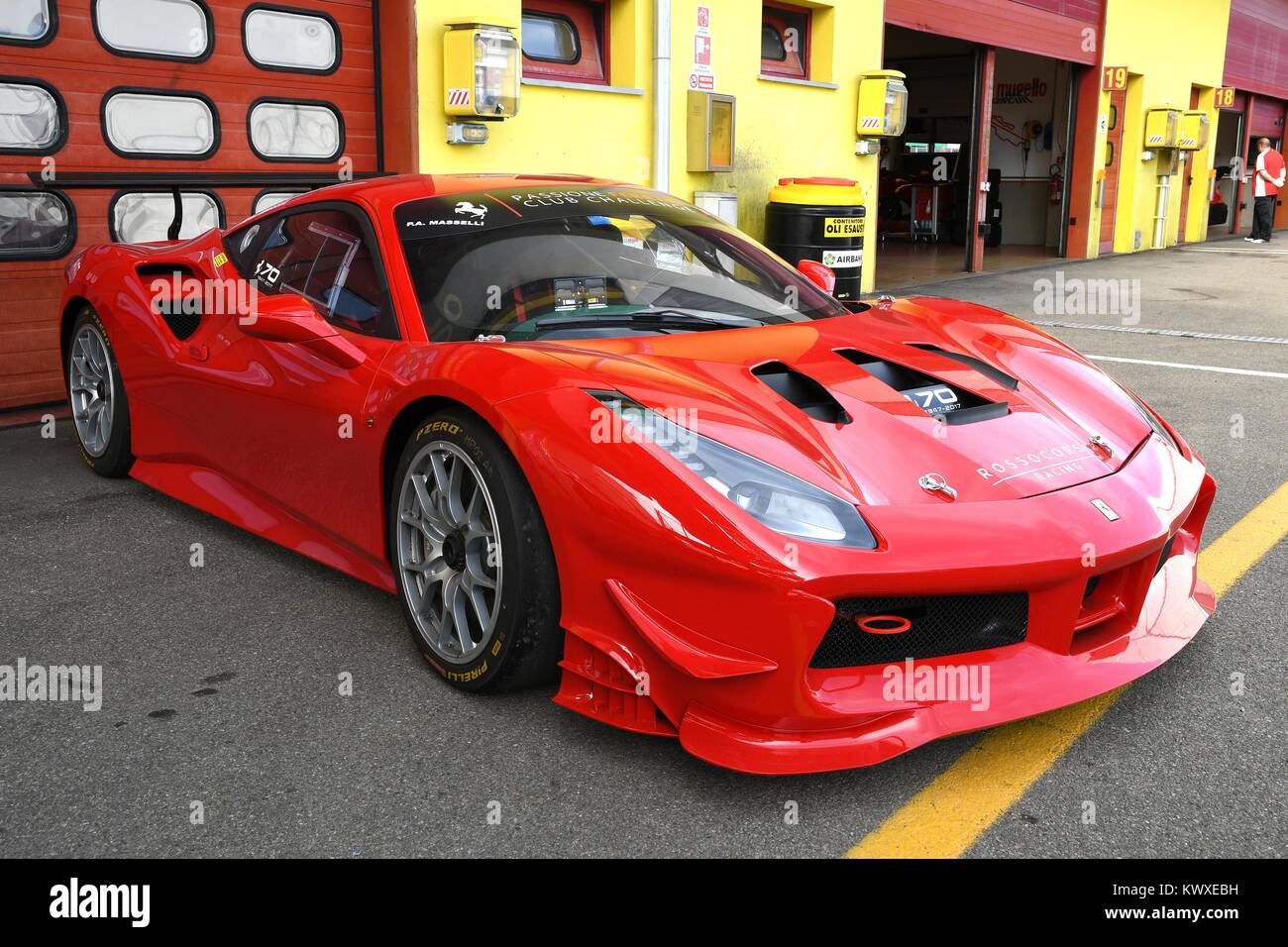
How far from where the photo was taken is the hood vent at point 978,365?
299cm

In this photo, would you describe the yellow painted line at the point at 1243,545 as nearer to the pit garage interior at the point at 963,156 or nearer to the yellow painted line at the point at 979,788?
the yellow painted line at the point at 979,788

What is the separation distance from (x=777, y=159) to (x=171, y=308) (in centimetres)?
679

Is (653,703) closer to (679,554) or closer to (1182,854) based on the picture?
(679,554)

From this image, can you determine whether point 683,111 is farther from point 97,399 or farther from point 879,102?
point 97,399

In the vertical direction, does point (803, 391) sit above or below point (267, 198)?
below

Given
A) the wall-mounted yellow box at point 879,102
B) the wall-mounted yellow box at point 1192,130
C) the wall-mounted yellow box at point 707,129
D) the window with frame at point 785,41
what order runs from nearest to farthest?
1. the wall-mounted yellow box at point 707,129
2. the window with frame at point 785,41
3. the wall-mounted yellow box at point 879,102
4. the wall-mounted yellow box at point 1192,130

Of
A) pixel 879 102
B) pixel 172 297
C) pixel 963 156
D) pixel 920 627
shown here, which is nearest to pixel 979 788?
pixel 920 627

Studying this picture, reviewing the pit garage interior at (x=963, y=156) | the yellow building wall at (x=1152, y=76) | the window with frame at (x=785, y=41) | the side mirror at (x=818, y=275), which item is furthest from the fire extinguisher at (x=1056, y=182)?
the side mirror at (x=818, y=275)

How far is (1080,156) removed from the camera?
635 inches

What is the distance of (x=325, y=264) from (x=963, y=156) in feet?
64.9

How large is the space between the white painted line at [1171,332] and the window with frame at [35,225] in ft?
23.5

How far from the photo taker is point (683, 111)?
8812mm

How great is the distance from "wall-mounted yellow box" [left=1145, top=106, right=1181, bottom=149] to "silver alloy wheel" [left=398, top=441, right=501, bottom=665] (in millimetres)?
17150
